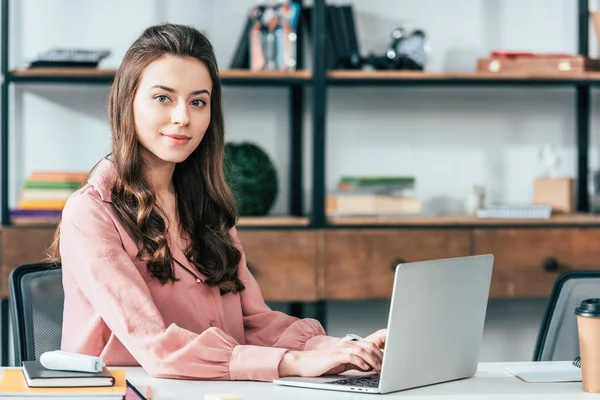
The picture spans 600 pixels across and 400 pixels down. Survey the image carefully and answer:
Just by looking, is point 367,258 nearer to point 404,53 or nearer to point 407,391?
point 404,53

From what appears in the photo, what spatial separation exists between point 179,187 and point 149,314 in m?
0.39

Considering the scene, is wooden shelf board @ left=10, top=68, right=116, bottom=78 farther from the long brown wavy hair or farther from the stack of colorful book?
the long brown wavy hair

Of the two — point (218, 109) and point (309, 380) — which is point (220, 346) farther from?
point (218, 109)

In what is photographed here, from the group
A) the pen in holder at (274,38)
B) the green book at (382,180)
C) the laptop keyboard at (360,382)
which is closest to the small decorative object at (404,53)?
the pen in holder at (274,38)

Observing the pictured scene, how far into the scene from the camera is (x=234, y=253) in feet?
6.17

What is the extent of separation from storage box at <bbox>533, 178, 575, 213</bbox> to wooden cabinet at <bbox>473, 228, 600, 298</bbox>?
0.17m

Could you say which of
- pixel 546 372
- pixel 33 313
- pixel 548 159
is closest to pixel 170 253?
pixel 33 313

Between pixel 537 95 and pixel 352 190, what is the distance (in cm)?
81

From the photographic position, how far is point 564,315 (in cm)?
194

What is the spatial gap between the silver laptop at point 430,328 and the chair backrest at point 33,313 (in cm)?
59

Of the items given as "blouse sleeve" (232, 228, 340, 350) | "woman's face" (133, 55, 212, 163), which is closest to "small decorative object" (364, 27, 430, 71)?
"blouse sleeve" (232, 228, 340, 350)

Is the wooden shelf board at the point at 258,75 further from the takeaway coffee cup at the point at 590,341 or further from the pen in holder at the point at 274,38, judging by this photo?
the takeaway coffee cup at the point at 590,341

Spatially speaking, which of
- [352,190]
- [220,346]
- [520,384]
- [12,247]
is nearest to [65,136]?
[12,247]

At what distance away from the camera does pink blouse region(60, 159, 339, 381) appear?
1518 mm
